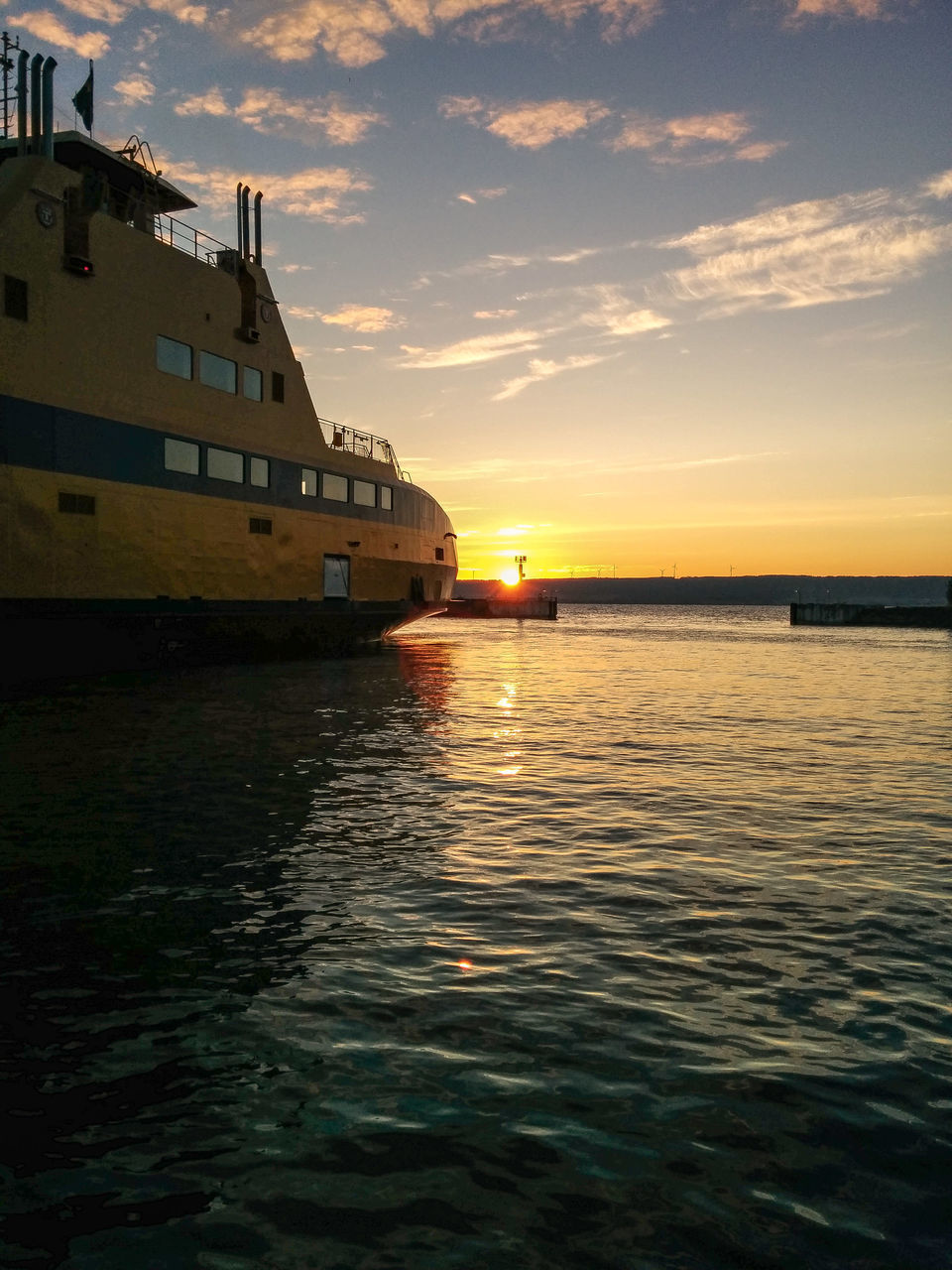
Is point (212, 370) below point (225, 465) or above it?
above

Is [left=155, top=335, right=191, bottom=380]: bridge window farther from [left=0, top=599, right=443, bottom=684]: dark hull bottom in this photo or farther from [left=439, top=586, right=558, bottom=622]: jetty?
[left=439, top=586, right=558, bottom=622]: jetty

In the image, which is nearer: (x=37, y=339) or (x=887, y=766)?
(x=887, y=766)

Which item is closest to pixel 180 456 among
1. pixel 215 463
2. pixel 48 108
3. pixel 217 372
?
pixel 215 463

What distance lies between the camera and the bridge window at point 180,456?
1009 inches

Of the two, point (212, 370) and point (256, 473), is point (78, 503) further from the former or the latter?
point (256, 473)

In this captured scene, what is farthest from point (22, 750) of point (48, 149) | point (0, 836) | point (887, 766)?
point (48, 149)

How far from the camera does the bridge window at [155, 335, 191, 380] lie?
25.4 m

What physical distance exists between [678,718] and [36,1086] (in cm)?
1756

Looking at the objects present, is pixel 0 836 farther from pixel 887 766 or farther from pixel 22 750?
pixel 887 766

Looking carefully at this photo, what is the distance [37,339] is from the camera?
70.9ft

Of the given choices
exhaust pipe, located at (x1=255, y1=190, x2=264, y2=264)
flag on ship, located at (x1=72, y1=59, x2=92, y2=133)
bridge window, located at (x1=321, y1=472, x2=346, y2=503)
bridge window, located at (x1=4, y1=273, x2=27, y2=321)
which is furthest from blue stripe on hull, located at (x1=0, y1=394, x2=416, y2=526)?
flag on ship, located at (x1=72, y1=59, x2=92, y2=133)

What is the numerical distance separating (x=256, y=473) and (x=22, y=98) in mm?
11443

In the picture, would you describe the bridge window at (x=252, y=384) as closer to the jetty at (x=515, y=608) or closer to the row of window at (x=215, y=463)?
the row of window at (x=215, y=463)

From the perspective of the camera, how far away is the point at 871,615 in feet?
325
